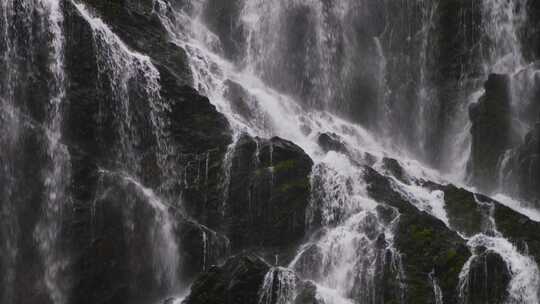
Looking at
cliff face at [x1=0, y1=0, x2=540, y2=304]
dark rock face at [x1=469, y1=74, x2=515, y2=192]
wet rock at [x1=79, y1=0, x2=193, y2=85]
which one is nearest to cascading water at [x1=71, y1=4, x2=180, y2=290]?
cliff face at [x1=0, y1=0, x2=540, y2=304]

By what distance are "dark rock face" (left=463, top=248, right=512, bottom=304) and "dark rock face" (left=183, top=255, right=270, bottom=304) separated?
6186mm

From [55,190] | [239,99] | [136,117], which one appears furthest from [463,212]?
[55,190]

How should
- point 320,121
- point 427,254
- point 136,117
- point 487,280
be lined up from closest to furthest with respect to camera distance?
point 487,280 < point 427,254 < point 136,117 < point 320,121

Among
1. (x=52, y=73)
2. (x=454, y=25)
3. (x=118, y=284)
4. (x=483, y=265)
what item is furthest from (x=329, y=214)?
(x=454, y=25)

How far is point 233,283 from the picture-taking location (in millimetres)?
21812

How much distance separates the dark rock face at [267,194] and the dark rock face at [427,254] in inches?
163

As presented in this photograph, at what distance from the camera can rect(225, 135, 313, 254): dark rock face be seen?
1016 inches

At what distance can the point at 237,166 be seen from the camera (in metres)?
26.8

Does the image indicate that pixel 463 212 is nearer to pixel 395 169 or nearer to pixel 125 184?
pixel 395 169

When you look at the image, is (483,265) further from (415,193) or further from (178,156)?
(178,156)

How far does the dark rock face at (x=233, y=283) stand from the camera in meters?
21.8

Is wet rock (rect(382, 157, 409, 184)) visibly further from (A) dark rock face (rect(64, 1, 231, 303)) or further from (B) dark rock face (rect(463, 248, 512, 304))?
(B) dark rock face (rect(463, 248, 512, 304))

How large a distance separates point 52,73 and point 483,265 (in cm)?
1760

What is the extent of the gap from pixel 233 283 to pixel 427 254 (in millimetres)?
6166
